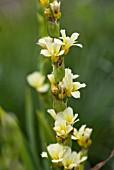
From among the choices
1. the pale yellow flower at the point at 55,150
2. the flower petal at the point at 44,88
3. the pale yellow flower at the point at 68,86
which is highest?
the pale yellow flower at the point at 68,86

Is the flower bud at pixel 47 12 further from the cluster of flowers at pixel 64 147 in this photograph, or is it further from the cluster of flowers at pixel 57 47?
the cluster of flowers at pixel 64 147

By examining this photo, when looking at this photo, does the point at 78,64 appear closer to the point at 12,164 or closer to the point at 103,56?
the point at 103,56

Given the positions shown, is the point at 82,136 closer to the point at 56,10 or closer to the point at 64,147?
the point at 64,147

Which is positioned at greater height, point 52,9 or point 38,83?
point 52,9

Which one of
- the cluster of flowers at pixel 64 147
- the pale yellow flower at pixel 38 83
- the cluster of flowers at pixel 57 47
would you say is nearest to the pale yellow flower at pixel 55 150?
the cluster of flowers at pixel 64 147

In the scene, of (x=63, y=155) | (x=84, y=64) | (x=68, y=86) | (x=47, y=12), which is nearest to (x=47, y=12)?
(x=47, y=12)

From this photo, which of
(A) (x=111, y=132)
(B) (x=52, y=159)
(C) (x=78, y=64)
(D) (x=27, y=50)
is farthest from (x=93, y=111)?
(B) (x=52, y=159)

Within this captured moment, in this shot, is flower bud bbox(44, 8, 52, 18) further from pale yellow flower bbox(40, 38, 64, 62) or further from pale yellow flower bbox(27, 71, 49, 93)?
pale yellow flower bbox(27, 71, 49, 93)
